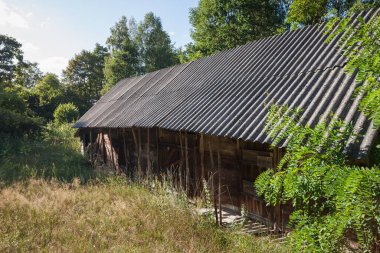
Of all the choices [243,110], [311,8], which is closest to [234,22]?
[311,8]

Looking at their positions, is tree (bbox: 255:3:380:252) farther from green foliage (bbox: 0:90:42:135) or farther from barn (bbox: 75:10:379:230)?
green foliage (bbox: 0:90:42:135)

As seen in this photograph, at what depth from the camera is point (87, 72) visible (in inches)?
1758

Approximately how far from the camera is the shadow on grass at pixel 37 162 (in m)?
11.2

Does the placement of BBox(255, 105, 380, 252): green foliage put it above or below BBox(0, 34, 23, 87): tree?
below

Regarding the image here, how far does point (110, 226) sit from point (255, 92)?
14.9ft

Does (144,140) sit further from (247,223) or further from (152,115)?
(247,223)

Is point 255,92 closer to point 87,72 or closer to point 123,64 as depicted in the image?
point 123,64

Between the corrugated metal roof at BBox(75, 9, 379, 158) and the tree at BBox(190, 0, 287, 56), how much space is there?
14346 millimetres

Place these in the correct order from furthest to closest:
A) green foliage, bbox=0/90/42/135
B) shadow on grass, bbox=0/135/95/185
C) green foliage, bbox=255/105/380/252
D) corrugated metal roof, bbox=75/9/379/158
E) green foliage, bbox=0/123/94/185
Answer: green foliage, bbox=0/90/42/135 < green foliage, bbox=0/123/94/185 < shadow on grass, bbox=0/135/95/185 < corrugated metal roof, bbox=75/9/379/158 < green foliage, bbox=255/105/380/252

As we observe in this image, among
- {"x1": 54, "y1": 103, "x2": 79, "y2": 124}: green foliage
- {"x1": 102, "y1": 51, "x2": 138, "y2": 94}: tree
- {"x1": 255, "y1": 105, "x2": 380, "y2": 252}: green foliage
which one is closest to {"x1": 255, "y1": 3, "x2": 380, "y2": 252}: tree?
{"x1": 255, "y1": 105, "x2": 380, "y2": 252}: green foliage

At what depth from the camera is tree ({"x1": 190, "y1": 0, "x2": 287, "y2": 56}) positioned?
23781 mm

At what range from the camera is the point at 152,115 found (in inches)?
368

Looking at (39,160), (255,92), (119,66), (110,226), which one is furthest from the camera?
(119,66)

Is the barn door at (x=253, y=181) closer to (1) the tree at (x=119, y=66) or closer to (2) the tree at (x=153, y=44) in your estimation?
(1) the tree at (x=119, y=66)
